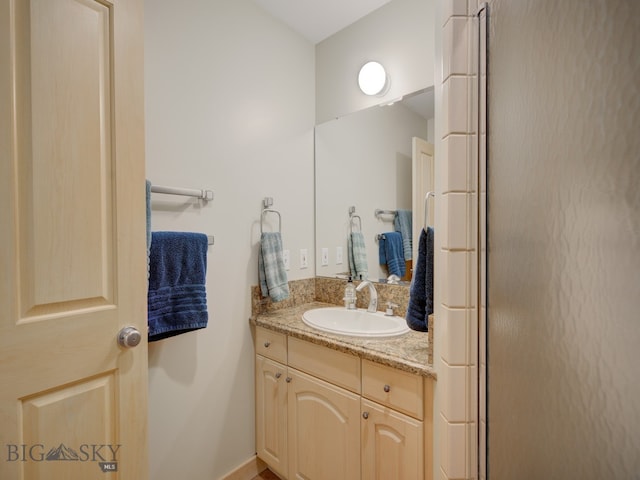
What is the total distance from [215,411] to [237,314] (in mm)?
477

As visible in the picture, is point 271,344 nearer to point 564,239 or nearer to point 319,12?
point 564,239

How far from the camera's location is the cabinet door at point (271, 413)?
1.49 metres

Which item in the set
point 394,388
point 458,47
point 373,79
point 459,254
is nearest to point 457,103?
point 458,47

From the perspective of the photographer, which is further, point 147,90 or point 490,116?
point 147,90

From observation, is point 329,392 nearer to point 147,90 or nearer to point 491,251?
point 491,251

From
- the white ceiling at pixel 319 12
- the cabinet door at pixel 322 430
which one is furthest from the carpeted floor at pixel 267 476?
the white ceiling at pixel 319 12

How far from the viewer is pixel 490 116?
2.11ft

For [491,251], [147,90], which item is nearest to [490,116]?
[491,251]

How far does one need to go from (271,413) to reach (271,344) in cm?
36

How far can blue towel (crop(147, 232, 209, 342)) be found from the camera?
117 centimetres

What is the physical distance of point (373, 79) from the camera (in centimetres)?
171

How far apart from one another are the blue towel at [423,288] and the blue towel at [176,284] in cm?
86

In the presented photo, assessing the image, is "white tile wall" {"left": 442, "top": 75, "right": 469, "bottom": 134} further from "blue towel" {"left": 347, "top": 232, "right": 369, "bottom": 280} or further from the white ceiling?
the white ceiling

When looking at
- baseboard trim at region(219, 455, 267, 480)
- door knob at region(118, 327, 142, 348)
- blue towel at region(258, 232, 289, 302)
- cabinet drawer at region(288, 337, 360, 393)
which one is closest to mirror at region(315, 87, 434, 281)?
blue towel at region(258, 232, 289, 302)
